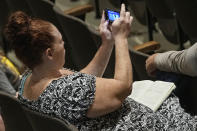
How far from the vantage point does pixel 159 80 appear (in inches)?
48.9

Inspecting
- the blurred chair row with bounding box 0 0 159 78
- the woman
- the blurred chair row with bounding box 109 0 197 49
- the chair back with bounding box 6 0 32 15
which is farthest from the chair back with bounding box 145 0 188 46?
the woman

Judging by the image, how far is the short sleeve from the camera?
101 centimetres

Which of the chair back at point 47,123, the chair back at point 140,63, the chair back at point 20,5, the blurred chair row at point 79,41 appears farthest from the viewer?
the chair back at point 20,5

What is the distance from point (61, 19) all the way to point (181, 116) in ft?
2.14

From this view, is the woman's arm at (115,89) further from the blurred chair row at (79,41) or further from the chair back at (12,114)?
the blurred chair row at (79,41)

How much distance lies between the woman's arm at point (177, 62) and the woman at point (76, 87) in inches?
5.0

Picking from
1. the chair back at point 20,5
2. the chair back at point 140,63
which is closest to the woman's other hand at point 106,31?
the chair back at point 140,63

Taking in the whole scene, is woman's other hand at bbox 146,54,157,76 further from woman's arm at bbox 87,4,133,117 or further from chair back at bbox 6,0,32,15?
chair back at bbox 6,0,32,15

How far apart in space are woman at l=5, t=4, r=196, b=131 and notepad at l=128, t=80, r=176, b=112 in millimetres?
64

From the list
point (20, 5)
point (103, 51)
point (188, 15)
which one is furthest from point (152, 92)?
point (20, 5)

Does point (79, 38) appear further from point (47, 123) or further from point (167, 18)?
point (47, 123)

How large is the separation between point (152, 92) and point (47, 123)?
0.37 m

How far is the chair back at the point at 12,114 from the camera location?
3.59ft

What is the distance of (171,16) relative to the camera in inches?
77.4
